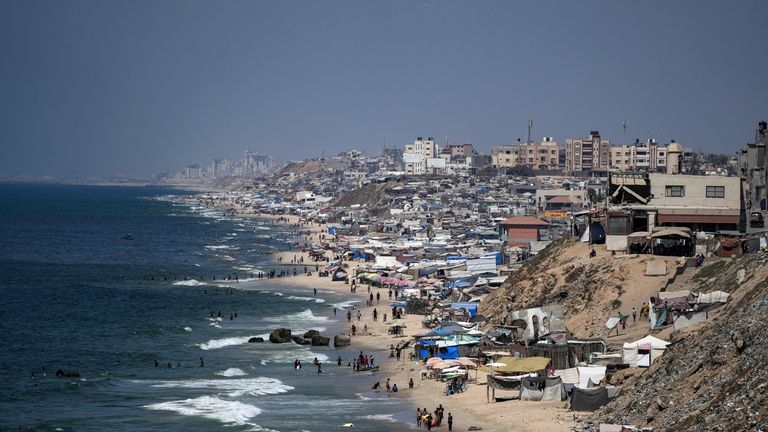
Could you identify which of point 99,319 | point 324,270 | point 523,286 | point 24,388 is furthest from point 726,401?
point 324,270

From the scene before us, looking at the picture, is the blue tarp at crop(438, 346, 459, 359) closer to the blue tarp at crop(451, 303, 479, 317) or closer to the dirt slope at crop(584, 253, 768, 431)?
the blue tarp at crop(451, 303, 479, 317)

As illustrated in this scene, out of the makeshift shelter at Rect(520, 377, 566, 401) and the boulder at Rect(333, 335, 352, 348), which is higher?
the makeshift shelter at Rect(520, 377, 566, 401)

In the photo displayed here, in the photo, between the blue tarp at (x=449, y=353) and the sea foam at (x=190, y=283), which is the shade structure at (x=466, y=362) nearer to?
the blue tarp at (x=449, y=353)

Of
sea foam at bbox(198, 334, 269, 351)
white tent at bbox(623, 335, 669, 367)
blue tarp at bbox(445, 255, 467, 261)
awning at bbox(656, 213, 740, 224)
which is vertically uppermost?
awning at bbox(656, 213, 740, 224)

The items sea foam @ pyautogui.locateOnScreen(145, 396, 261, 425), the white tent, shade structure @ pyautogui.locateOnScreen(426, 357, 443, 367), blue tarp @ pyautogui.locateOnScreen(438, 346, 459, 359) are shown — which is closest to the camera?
the white tent

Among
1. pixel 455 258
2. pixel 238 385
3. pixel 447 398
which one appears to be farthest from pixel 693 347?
pixel 455 258

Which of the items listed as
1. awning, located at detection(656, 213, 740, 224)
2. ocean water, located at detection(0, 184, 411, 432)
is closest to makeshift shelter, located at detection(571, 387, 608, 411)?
ocean water, located at detection(0, 184, 411, 432)

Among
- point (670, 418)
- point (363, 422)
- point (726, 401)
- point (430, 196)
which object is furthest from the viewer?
point (430, 196)

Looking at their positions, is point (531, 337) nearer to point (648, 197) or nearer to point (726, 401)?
point (648, 197)
